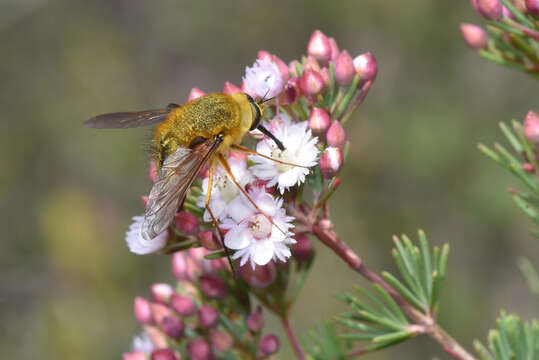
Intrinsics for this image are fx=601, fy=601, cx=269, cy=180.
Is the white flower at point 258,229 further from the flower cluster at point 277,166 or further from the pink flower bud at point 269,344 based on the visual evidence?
the pink flower bud at point 269,344

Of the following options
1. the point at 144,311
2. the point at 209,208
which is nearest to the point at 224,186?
the point at 209,208

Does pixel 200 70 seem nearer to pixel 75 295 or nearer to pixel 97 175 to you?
pixel 97 175

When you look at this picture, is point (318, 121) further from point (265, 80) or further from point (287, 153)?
point (265, 80)

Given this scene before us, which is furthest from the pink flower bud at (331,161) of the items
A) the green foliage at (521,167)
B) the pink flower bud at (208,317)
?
the pink flower bud at (208,317)

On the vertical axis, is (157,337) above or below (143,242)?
below

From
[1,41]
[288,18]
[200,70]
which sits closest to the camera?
[288,18]

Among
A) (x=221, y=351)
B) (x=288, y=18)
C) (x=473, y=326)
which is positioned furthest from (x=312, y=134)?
(x=288, y=18)
